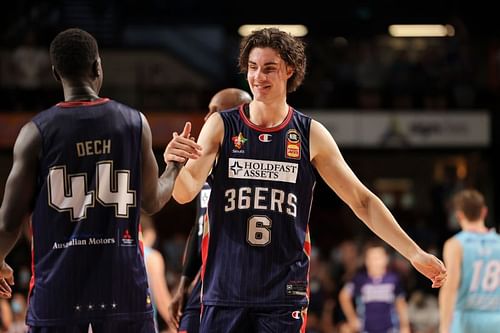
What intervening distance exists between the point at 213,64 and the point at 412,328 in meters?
8.80

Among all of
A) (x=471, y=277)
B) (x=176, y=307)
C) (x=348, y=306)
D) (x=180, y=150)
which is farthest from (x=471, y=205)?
(x=348, y=306)

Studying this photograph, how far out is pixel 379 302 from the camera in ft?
44.7

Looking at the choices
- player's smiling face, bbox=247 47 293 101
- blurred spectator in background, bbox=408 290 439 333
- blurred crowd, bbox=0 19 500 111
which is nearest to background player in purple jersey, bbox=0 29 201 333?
Result: player's smiling face, bbox=247 47 293 101

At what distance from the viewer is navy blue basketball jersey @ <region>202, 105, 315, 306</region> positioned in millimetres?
4961

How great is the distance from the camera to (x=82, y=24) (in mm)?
21125

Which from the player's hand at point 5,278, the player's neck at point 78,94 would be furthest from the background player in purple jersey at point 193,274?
the player's neck at point 78,94

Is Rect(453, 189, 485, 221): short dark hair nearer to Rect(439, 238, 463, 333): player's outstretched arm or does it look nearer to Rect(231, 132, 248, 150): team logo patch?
Rect(439, 238, 463, 333): player's outstretched arm

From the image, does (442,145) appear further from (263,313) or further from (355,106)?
(263,313)

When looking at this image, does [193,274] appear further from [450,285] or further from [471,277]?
[471,277]

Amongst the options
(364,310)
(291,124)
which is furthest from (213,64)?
(291,124)

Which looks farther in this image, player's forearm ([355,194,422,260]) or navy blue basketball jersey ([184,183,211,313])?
navy blue basketball jersey ([184,183,211,313])

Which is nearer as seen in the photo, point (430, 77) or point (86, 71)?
point (86, 71)

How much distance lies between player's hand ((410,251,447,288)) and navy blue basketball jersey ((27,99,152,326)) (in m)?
1.71

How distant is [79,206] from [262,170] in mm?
1290
